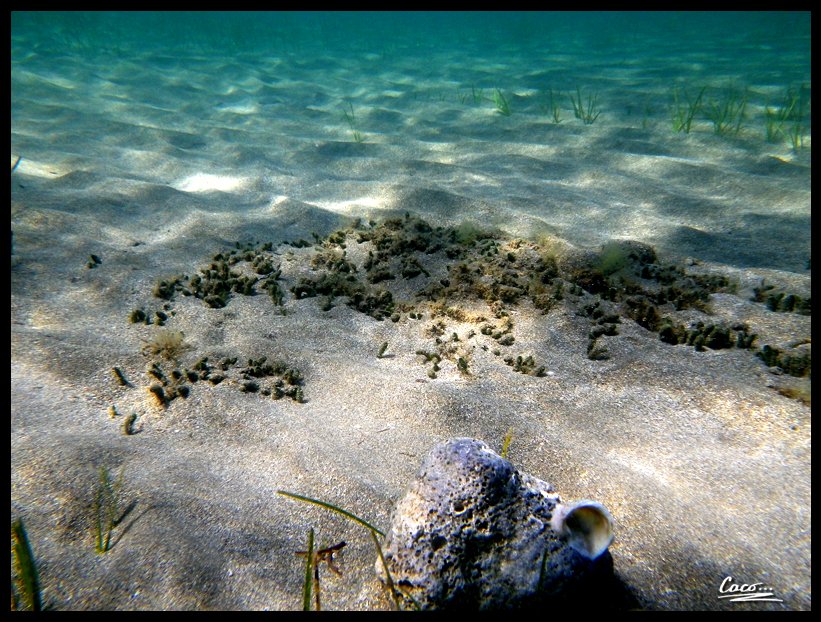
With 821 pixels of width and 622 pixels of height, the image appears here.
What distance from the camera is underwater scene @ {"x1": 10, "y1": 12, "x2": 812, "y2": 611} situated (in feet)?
5.98

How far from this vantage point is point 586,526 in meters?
1.75

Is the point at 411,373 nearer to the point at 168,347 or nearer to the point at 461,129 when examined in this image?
the point at 168,347

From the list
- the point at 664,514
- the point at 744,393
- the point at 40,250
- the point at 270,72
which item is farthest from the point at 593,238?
the point at 270,72

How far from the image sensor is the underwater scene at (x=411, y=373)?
1.82m

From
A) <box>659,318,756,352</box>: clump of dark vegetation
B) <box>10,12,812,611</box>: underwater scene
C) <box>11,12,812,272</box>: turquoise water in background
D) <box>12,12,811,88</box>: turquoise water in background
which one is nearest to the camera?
<box>10,12,812,611</box>: underwater scene

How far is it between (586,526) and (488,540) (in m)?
0.40

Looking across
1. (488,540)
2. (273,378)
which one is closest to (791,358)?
(488,540)

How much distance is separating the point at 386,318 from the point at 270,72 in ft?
54.3

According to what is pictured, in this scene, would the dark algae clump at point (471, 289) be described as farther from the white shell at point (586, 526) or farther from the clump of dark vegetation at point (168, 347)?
the white shell at point (586, 526)

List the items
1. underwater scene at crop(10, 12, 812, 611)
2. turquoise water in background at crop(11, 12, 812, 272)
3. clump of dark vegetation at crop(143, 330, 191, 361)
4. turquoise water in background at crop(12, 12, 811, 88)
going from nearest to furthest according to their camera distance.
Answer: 1. underwater scene at crop(10, 12, 812, 611)
2. clump of dark vegetation at crop(143, 330, 191, 361)
3. turquoise water in background at crop(11, 12, 812, 272)
4. turquoise water in background at crop(12, 12, 811, 88)

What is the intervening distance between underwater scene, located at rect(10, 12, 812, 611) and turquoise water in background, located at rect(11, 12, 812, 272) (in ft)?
0.35

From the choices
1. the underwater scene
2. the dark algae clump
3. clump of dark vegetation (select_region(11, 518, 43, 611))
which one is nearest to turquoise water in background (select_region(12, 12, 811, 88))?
the underwater scene

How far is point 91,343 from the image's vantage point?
342 cm

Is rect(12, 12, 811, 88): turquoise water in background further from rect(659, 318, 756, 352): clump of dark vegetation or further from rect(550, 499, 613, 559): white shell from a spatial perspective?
rect(550, 499, 613, 559): white shell
